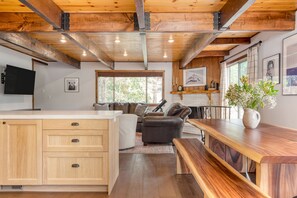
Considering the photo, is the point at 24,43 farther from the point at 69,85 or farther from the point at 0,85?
the point at 69,85

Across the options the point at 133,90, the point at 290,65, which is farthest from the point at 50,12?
the point at 133,90

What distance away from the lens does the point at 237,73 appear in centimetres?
671

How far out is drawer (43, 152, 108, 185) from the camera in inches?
107

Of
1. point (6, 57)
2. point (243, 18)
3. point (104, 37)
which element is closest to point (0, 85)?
point (6, 57)

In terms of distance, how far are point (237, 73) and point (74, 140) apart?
532 centimetres

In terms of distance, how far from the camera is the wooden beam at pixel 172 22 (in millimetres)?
3652

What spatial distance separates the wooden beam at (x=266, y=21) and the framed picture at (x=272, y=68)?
0.59m

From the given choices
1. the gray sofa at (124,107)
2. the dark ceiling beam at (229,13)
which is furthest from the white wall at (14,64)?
the dark ceiling beam at (229,13)

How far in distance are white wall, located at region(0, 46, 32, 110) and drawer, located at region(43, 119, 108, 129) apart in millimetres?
3764

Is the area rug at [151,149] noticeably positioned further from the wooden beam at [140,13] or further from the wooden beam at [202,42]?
the wooden beam at [140,13]

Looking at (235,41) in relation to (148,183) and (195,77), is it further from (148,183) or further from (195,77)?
(148,183)

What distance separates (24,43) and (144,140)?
3.19 metres

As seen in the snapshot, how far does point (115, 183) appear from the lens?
3.05 metres

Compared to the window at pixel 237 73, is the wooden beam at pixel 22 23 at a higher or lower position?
higher
